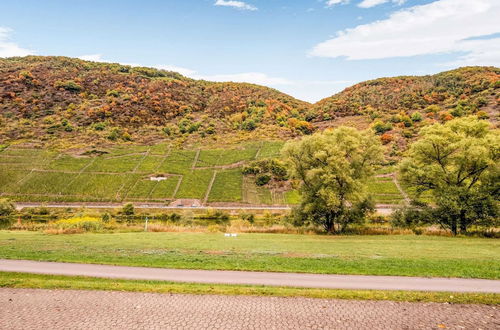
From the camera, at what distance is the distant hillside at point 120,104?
383 ft

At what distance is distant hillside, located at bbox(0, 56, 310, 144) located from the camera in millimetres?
116750

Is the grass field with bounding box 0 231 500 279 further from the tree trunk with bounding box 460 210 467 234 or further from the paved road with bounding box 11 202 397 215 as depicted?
the paved road with bounding box 11 202 397 215

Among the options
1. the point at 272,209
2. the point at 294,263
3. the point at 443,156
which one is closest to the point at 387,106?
the point at 272,209

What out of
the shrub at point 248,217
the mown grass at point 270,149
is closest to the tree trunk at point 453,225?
the shrub at point 248,217

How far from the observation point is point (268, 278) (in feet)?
44.3

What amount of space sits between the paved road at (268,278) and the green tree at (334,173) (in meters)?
17.0

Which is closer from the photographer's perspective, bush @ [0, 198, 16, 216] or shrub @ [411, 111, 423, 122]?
bush @ [0, 198, 16, 216]

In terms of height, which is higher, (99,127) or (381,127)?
(381,127)

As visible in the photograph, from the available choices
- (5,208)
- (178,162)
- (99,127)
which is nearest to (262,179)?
(178,162)

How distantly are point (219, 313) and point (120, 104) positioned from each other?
143817 mm

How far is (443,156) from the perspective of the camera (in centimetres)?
3275

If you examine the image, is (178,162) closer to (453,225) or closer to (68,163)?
(68,163)

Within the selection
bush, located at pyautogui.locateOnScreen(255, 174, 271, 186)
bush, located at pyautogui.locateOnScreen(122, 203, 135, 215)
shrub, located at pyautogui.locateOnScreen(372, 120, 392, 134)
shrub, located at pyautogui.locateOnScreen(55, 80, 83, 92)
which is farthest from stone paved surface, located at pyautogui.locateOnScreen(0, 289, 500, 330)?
shrub, located at pyautogui.locateOnScreen(55, 80, 83, 92)

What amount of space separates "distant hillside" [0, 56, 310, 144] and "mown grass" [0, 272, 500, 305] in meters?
105
